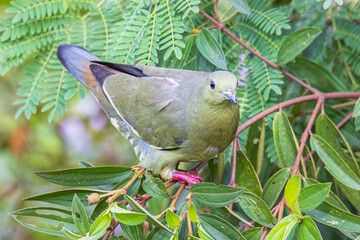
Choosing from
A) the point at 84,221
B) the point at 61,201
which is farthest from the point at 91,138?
the point at 84,221

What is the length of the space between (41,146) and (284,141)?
1.86m

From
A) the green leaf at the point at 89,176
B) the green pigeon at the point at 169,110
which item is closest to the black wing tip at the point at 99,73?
the green pigeon at the point at 169,110

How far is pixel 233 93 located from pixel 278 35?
0.46 metres

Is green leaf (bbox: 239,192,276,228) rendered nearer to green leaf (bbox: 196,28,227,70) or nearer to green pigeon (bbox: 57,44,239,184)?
green pigeon (bbox: 57,44,239,184)

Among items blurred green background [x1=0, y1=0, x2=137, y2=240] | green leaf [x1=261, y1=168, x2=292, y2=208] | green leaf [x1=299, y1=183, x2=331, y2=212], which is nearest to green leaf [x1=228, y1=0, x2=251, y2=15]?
green leaf [x1=261, y1=168, x2=292, y2=208]

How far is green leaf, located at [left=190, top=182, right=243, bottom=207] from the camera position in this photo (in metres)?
1.14

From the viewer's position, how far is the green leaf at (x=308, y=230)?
41.6 inches

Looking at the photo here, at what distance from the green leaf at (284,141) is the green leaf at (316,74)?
1.34ft

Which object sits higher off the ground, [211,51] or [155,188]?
[211,51]

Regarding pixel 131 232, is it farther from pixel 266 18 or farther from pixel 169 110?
pixel 266 18

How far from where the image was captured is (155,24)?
1.52m

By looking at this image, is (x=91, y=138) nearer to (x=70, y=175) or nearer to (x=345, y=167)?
(x=70, y=175)

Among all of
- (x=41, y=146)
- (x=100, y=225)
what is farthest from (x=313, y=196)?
(x=41, y=146)

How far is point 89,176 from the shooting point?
127 cm
